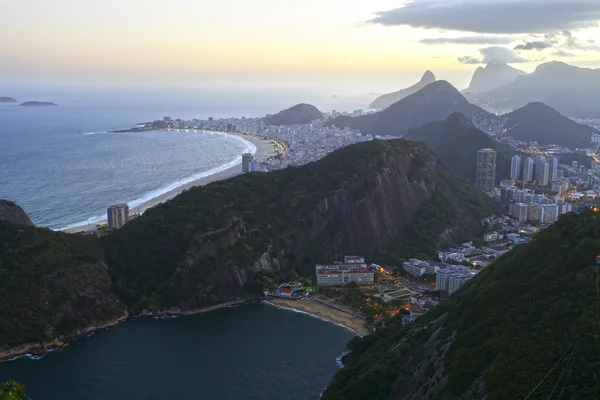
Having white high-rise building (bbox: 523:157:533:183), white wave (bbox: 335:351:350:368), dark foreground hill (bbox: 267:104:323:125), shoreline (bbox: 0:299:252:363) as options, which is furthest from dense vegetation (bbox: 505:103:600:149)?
shoreline (bbox: 0:299:252:363)

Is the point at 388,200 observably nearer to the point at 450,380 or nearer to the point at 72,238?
the point at 72,238

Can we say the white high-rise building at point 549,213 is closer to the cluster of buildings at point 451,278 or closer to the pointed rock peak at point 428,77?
the cluster of buildings at point 451,278

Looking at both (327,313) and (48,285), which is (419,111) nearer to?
(327,313)

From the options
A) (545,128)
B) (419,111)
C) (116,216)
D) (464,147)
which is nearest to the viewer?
(116,216)

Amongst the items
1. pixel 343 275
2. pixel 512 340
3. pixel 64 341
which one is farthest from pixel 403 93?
pixel 512 340

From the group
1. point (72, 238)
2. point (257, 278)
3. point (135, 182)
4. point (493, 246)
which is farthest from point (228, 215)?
point (135, 182)

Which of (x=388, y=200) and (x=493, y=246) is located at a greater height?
(x=388, y=200)
